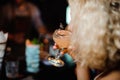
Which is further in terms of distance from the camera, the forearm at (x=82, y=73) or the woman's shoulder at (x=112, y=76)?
the forearm at (x=82, y=73)

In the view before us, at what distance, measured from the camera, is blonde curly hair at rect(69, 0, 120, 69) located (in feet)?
3.50

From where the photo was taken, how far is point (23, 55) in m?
2.54

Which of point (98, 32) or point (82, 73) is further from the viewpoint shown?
point (82, 73)

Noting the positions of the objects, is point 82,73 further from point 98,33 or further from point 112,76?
point 98,33

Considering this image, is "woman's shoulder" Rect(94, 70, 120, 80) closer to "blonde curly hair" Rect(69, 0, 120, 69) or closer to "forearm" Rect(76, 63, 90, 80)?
"blonde curly hair" Rect(69, 0, 120, 69)

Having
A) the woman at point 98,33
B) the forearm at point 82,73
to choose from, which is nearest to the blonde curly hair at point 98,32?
the woman at point 98,33

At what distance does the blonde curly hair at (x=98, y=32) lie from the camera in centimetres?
107

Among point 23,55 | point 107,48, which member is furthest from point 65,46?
point 23,55

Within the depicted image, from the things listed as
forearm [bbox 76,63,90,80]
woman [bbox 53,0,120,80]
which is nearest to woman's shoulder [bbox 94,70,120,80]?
woman [bbox 53,0,120,80]

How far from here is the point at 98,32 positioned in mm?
1057

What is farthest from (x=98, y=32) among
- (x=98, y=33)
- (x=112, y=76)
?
(x=112, y=76)

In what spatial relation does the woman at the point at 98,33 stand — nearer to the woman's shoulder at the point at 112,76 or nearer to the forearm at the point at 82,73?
the woman's shoulder at the point at 112,76

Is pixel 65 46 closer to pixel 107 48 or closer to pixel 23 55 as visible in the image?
pixel 107 48

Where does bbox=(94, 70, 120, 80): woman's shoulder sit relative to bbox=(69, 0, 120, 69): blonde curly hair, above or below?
below
